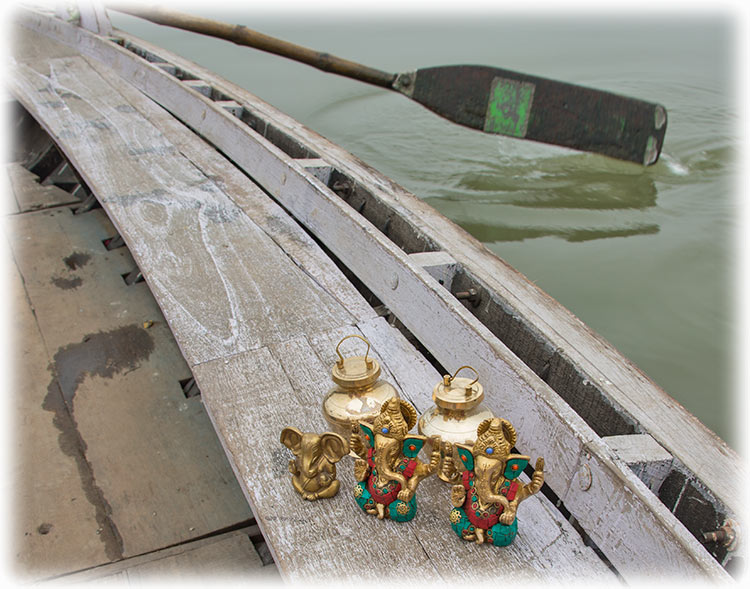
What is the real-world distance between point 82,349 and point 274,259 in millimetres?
997

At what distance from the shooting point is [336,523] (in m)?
1.40

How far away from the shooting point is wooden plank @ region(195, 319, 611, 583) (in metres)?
1.30

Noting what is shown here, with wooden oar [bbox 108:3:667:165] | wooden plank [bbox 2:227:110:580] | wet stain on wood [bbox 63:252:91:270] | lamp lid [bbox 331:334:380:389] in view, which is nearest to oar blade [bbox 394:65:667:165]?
wooden oar [bbox 108:3:667:165]

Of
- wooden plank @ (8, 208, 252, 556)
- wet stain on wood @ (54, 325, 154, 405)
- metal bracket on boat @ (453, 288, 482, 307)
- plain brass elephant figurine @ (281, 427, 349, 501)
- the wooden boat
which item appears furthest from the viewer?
wet stain on wood @ (54, 325, 154, 405)

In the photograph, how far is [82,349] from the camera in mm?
2779

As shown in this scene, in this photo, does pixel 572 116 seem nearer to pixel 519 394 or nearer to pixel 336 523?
pixel 519 394

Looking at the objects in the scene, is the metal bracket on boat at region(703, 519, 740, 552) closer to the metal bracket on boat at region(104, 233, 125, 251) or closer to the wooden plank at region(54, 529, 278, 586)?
the wooden plank at region(54, 529, 278, 586)

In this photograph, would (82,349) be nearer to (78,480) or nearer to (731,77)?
(78,480)

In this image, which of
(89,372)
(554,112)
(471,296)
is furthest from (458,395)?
(554,112)

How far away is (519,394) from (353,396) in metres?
0.40

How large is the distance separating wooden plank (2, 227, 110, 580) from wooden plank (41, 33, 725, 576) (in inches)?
45.1

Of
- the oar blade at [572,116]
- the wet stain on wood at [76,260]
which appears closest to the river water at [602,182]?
the oar blade at [572,116]

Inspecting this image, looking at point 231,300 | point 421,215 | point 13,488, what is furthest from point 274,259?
point 13,488

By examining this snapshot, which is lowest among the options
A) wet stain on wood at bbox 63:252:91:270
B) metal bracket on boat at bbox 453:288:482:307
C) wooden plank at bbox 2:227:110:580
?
wooden plank at bbox 2:227:110:580
